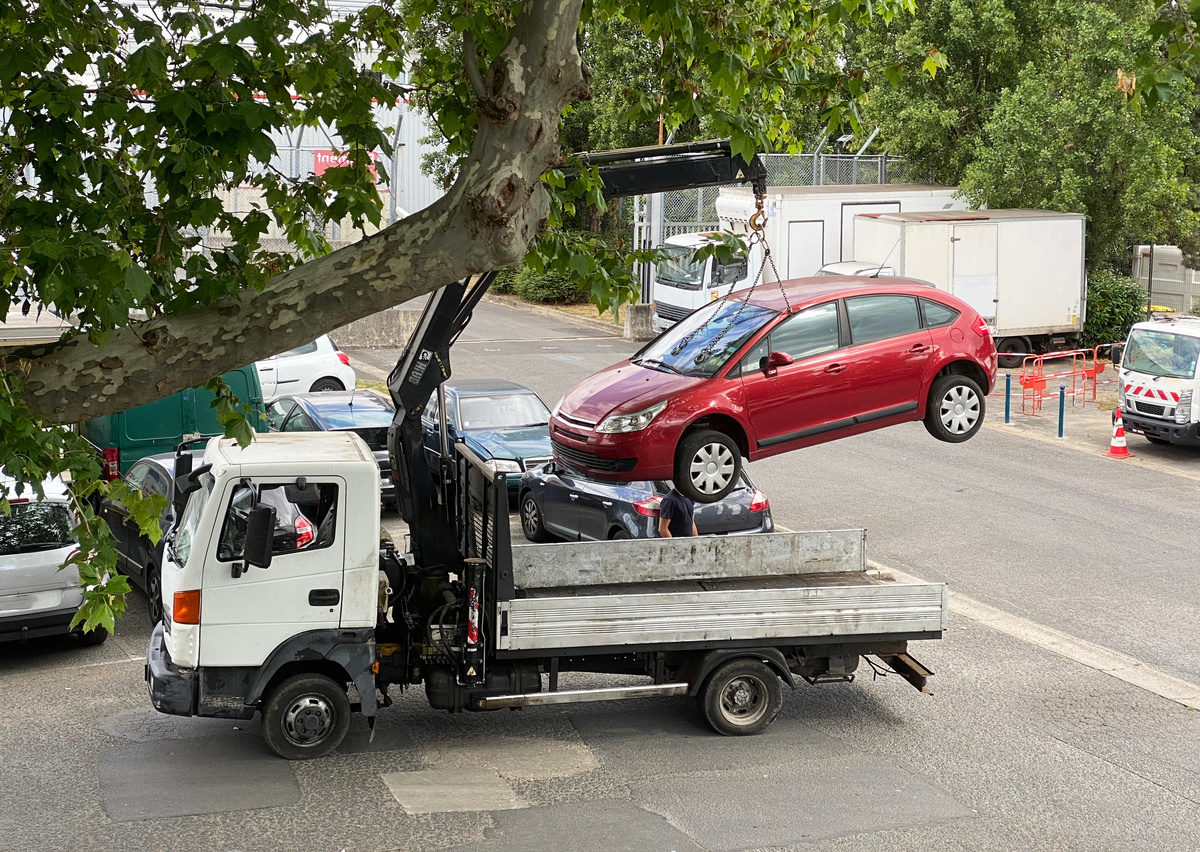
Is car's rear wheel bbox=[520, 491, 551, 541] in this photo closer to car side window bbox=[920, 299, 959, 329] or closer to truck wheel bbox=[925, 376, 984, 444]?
truck wheel bbox=[925, 376, 984, 444]

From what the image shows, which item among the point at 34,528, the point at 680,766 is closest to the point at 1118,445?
the point at 680,766

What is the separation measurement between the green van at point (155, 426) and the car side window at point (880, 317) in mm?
6916

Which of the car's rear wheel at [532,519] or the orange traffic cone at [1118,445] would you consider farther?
the orange traffic cone at [1118,445]

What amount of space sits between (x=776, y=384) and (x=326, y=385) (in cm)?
1148

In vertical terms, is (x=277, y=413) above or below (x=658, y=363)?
below

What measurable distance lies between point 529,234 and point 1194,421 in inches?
639

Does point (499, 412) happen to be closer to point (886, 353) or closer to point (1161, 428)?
point (886, 353)

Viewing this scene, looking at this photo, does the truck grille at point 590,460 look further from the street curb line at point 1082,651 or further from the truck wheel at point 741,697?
the street curb line at point 1082,651

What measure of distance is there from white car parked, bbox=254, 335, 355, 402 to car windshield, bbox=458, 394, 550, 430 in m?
4.08

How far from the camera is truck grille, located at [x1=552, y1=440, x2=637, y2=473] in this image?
1020cm

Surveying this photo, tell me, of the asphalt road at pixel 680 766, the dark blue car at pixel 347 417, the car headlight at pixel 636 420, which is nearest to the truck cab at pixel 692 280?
the dark blue car at pixel 347 417

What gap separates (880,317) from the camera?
10820mm

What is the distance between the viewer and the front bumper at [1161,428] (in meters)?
19.6

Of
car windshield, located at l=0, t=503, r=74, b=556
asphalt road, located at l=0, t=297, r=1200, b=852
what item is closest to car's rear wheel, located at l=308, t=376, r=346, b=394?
asphalt road, located at l=0, t=297, r=1200, b=852
